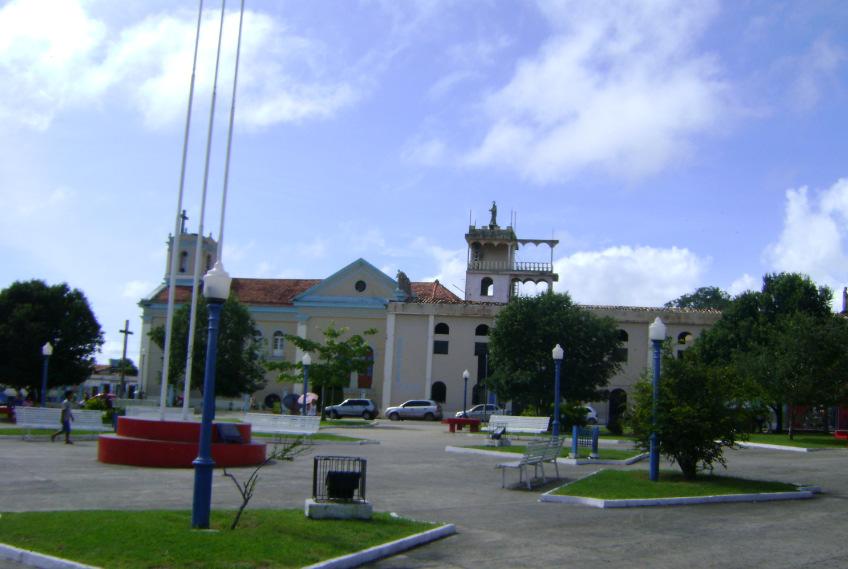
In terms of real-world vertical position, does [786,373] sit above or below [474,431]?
above

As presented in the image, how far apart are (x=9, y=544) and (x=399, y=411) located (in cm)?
4432

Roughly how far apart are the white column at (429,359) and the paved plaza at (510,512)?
35.3m

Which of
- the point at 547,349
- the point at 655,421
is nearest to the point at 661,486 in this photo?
the point at 655,421

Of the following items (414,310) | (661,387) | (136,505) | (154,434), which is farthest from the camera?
(414,310)

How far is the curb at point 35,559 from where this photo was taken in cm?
812

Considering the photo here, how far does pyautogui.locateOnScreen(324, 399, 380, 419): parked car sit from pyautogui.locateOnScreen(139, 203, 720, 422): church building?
12.4 ft

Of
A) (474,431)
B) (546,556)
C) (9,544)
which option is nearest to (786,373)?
(474,431)

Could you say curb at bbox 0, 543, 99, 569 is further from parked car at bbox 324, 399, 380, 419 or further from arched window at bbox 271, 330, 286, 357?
arched window at bbox 271, 330, 286, 357

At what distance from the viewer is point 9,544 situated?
8.91m

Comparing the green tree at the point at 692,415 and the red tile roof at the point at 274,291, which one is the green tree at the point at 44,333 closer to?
the red tile roof at the point at 274,291

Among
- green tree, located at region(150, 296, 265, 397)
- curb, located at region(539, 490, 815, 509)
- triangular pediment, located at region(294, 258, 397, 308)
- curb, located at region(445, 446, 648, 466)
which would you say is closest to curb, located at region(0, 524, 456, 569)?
curb, located at region(539, 490, 815, 509)

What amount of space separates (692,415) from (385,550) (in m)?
8.52

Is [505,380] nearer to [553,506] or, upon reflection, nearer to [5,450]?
[5,450]

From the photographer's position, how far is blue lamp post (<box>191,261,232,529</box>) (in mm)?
9633
